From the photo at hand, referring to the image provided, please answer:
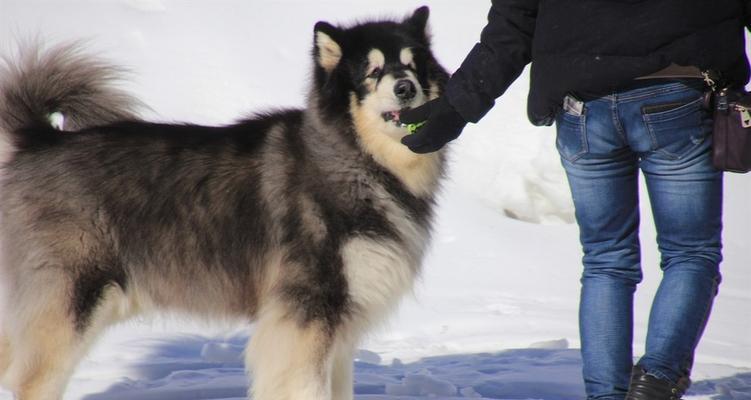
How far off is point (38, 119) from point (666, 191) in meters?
2.46

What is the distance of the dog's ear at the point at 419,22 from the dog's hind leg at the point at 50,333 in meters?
1.50

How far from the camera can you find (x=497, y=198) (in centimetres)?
735

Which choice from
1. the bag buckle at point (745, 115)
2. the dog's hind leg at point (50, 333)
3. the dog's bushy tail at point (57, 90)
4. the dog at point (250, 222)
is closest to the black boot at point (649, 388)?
the bag buckle at point (745, 115)

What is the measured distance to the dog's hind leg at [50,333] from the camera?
3.00 m

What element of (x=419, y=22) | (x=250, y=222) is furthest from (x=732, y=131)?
(x=250, y=222)

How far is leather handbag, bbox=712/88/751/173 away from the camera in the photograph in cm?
213

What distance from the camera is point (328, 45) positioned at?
2996 millimetres

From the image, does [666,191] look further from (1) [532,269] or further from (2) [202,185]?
(1) [532,269]

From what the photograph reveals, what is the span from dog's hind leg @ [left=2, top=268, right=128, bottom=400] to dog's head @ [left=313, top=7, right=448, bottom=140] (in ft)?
3.67

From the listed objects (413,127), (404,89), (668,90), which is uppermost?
(404,89)

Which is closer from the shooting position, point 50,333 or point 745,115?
point 745,115

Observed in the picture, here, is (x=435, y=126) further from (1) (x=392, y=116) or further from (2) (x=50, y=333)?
→ (2) (x=50, y=333)

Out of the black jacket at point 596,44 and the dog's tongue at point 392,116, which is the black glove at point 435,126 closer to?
the black jacket at point 596,44

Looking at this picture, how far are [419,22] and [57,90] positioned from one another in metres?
1.55
